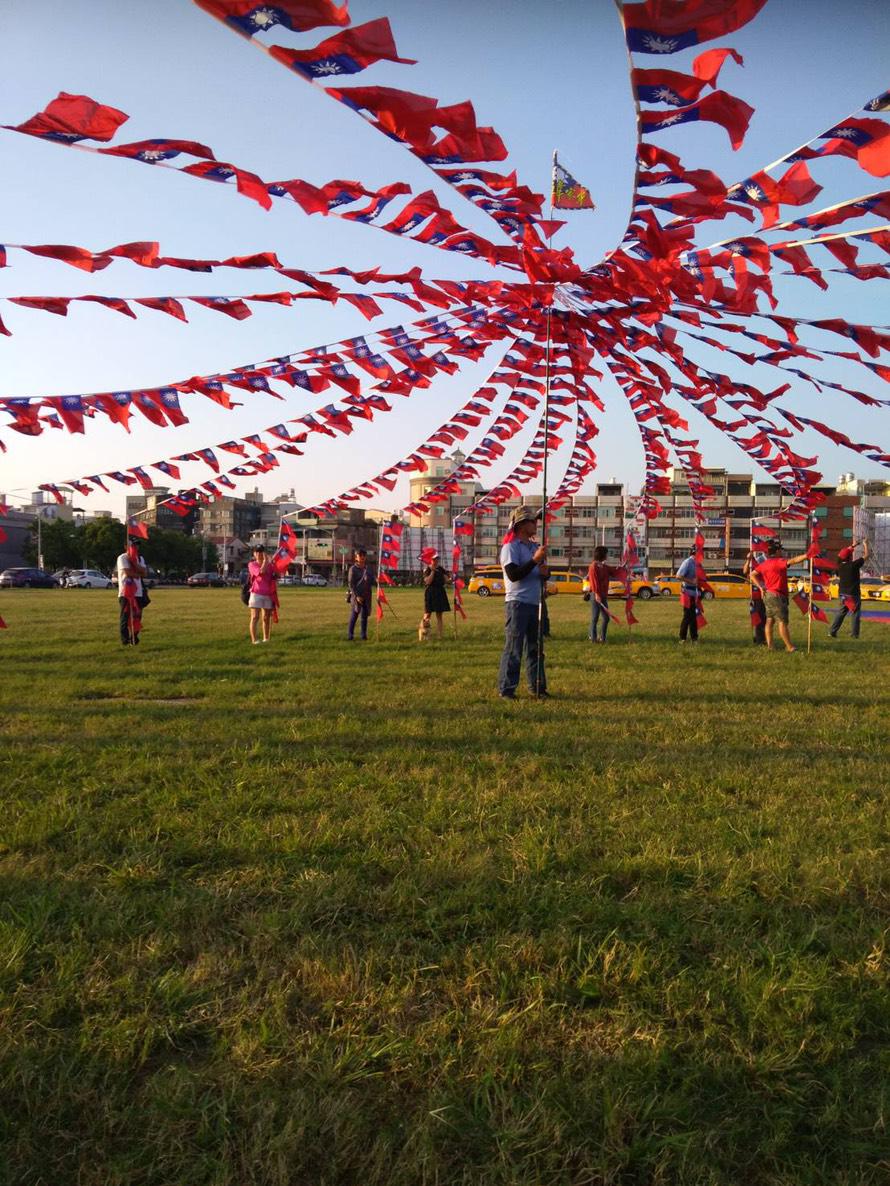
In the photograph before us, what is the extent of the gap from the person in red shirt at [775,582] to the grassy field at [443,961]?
7107mm

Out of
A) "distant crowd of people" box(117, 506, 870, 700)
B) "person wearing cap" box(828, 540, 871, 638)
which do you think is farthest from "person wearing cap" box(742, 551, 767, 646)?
"person wearing cap" box(828, 540, 871, 638)

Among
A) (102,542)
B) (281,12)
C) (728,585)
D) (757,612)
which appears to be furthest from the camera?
(102,542)

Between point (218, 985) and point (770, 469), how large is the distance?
1052 cm

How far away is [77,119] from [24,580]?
2302 inches

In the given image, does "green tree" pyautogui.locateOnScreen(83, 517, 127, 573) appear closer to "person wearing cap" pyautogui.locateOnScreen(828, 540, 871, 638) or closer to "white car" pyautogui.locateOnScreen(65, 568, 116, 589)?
"white car" pyautogui.locateOnScreen(65, 568, 116, 589)

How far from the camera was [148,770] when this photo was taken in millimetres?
5156

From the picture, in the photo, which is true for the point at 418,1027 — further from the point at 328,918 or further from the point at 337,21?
the point at 337,21

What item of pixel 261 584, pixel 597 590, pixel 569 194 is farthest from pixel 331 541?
pixel 569 194

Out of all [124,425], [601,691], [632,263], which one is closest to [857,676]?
[601,691]

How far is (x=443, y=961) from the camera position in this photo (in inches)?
106

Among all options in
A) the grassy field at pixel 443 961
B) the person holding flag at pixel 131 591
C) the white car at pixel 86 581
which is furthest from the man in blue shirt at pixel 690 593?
the white car at pixel 86 581

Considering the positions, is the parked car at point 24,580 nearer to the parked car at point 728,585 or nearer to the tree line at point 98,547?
the tree line at point 98,547

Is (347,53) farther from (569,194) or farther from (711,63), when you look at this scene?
(569,194)

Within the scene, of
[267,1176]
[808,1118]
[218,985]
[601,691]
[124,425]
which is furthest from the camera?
Answer: [601,691]
